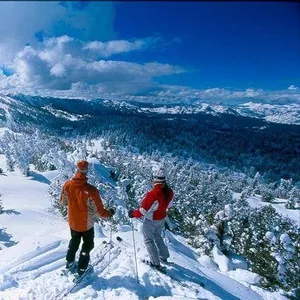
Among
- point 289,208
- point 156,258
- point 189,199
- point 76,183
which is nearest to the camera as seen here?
point 76,183

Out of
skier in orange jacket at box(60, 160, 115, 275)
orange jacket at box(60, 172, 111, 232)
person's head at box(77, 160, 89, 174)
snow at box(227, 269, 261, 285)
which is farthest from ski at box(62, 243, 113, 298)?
snow at box(227, 269, 261, 285)

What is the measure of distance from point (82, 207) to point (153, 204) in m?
1.44

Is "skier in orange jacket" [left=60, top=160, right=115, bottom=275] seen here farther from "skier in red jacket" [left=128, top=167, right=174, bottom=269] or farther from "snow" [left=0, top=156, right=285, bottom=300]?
"skier in red jacket" [left=128, top=167, right=174, bottom=269]

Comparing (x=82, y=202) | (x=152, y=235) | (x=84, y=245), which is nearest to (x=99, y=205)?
(x=82, y=202)

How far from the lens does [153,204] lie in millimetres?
6031

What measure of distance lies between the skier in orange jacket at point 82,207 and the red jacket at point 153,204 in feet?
2.10

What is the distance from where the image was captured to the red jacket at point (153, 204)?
6.00 m

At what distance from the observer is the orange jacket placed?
5.65 m

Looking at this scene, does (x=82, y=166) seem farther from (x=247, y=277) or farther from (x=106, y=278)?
(x=247, y=277)

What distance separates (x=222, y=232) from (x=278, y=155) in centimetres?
19306

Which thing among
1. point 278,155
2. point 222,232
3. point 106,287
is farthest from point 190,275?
point 278,155

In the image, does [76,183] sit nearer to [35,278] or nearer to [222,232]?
[35,278]

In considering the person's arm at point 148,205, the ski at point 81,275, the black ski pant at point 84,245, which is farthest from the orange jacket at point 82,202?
the ski at point 81,275

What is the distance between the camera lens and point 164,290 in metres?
5.90
